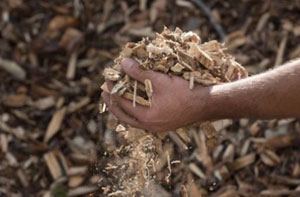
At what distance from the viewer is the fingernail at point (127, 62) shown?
1.88 m

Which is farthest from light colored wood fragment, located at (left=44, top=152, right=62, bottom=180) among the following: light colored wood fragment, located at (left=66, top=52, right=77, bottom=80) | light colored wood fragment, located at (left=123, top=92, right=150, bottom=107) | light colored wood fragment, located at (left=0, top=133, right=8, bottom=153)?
light colored wood fragment, located at (left=123, top=92, right=150, bottom=107)

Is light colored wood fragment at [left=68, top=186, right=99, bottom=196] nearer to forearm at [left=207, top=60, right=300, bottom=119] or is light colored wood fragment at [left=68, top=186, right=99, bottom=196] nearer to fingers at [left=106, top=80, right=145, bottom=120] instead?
fingers at [left=106, top=80, right=145, bottom=120]

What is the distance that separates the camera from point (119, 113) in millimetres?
1933

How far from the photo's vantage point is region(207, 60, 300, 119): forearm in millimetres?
1817

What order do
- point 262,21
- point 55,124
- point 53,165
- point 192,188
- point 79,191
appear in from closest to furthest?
point 192,188
point 79,191
point 53,165
point 55,124
point 262,21

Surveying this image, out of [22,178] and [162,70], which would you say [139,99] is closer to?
[162,70]

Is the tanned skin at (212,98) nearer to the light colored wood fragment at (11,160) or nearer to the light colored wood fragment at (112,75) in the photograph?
the light colored wood fragment at (112,75)

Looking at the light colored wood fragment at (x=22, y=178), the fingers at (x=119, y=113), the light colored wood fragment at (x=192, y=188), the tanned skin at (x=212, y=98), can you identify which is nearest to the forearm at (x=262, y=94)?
the tanned skin at (x=212, y=98)

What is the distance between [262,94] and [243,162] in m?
1.79

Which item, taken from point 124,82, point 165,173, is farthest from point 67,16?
point 124,82

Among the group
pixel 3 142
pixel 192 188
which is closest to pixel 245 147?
pixel 192 188

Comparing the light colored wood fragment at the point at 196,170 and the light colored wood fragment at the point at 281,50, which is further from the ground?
the light colored wood fragment at the point at 281,50

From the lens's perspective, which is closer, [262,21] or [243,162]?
[243,162]

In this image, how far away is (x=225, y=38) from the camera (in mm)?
3965
